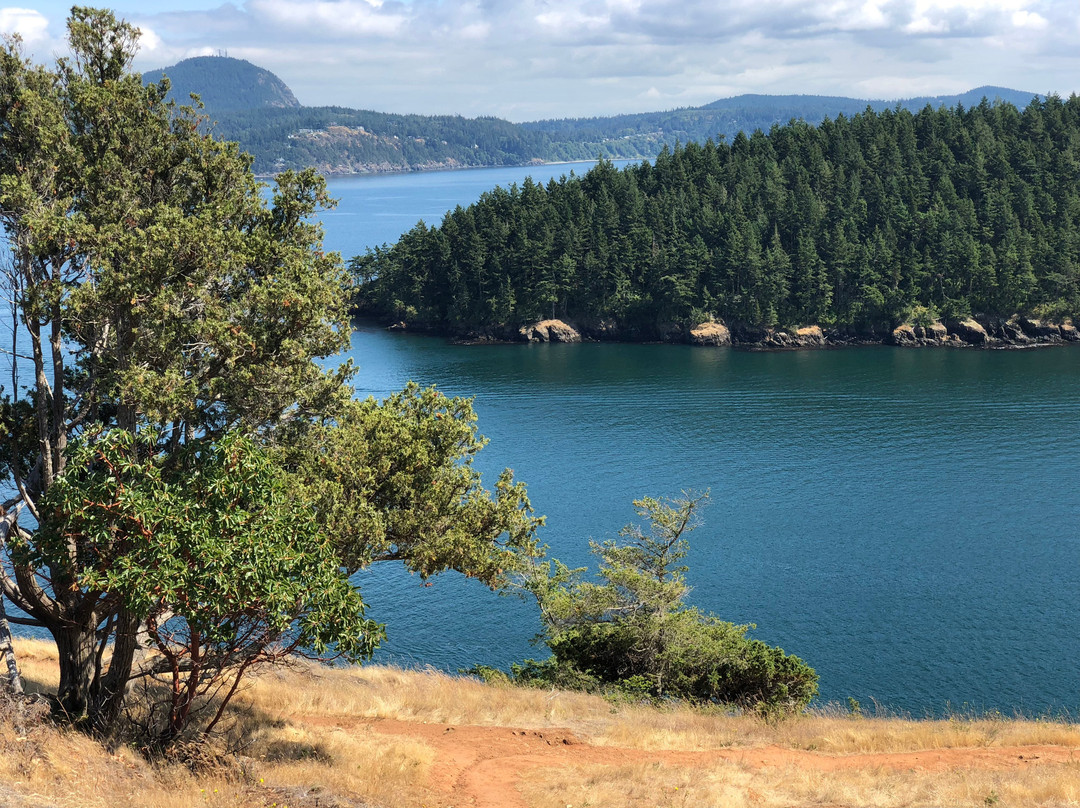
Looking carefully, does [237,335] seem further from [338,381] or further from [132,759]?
[132,759]

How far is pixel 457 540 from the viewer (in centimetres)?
2453

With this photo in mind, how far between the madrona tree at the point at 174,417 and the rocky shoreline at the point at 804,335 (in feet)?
384

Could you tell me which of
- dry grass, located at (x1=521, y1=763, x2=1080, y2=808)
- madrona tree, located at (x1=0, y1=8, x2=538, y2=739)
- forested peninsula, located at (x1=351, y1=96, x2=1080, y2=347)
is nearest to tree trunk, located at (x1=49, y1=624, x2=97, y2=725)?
madrona tree, located at (x1=0, y1=8, x2=538, y2=739)

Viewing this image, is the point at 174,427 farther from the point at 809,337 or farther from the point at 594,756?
the point at 809,337

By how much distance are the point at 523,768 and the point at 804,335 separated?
400 ft

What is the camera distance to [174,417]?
19.6 meters

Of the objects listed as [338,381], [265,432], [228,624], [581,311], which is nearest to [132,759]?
[228,624]

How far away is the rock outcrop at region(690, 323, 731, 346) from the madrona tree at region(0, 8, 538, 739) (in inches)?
4546

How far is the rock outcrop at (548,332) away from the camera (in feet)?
469

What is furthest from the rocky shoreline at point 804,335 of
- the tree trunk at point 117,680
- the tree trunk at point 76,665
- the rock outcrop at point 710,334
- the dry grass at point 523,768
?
the tree trunk at point 76,665

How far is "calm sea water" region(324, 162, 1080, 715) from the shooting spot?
1834 inches

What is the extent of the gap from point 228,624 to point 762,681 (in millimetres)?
18325

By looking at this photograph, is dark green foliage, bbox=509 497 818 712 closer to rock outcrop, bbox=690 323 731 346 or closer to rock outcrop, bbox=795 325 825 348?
rock outcrop, bbox=690 323 731 346

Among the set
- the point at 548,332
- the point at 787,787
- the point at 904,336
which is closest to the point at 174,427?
the point at 787,787
